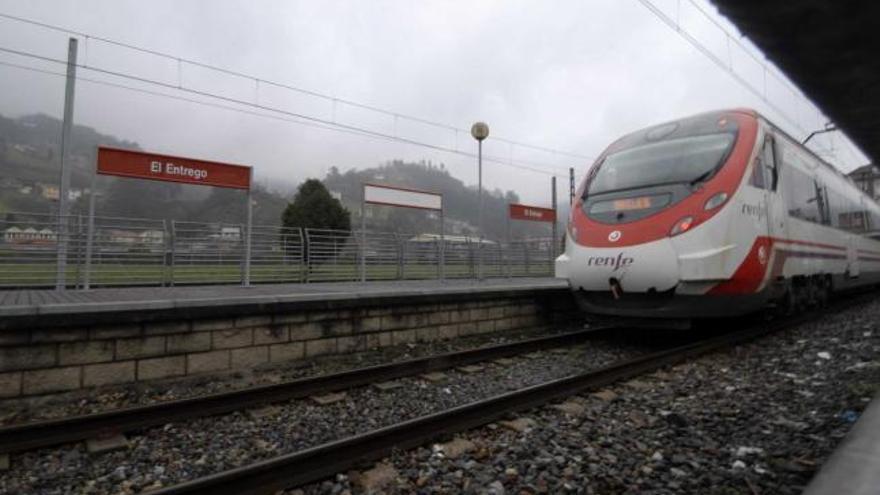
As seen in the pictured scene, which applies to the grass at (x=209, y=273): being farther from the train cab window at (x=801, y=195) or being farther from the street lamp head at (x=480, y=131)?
the train cab window at (x=801, y=195)

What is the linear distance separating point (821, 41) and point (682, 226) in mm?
4467

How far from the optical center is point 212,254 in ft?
39.0

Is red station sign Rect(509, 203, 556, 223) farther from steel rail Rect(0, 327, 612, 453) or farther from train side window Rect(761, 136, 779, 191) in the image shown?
steel rail Rect(0, 327, 612, 453)

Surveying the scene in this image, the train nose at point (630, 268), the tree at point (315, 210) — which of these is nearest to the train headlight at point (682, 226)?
the train nose at point (630, 268)

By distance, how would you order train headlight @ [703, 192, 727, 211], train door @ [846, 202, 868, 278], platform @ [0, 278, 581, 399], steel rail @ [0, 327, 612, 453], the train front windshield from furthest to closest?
train door @ [846, 202, 868, 278], the train front windshield, train headlight @ [703, 192, 727, 211], platform @ [0, 278, 581, 399], steel rail @ [0, 327, 612, 453]

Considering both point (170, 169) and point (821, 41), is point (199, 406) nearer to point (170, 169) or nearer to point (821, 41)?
point (821, 41)

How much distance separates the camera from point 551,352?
24.0 ft

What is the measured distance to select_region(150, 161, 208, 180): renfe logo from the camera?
8.80m

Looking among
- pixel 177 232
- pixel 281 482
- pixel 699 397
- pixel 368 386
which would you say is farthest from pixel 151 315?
pixel 177 232

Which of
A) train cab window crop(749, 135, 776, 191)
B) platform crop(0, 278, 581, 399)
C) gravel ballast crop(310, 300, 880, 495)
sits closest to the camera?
gravel ballast crop(310, 300, 880, 495)

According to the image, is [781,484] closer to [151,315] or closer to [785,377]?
[785,377]

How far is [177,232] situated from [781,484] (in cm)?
1103

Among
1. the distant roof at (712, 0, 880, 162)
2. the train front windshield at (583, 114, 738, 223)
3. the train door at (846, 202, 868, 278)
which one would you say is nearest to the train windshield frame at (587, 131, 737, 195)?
the train front windshield at (583, 114, 738, 223)

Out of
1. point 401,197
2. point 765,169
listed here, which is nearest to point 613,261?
point 765,169
